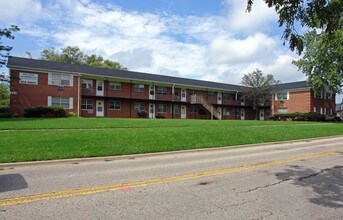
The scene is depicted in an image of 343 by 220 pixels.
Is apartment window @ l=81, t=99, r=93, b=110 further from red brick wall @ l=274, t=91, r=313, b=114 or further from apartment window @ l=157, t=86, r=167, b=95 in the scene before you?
red brick wall @ l=274, t=91, r=313, b=114

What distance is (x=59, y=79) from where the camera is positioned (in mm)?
34344

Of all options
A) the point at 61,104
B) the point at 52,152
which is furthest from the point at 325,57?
the point at 52,152

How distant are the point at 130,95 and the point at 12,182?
111 feet

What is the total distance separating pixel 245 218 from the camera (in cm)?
470

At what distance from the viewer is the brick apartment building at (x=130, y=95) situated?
3272cm

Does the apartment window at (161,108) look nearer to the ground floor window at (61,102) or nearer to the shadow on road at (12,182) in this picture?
the ground floor window at (61,102)

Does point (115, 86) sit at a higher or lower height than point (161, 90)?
higher

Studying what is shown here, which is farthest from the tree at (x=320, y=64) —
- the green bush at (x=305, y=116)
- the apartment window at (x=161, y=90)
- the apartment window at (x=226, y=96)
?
the apartment window at (x=161, y=90)

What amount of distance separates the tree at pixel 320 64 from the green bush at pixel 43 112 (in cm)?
3468

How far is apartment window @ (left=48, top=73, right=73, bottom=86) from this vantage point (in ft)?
111

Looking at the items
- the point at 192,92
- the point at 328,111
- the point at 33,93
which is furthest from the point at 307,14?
the point at 328,111

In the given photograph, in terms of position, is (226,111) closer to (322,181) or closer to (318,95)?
(318,95)

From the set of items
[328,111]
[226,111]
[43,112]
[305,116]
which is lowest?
[305,116]

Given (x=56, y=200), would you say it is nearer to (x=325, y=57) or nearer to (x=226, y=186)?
(x=226, y=186)
